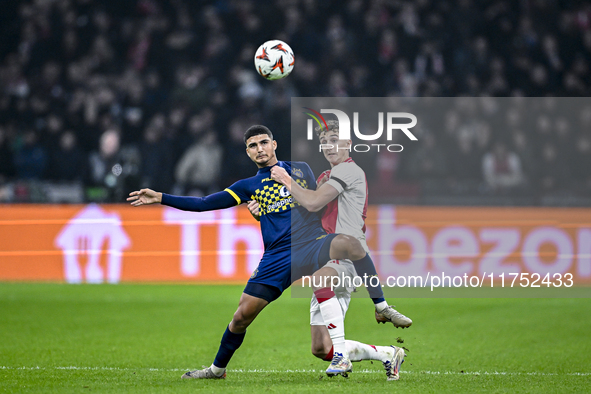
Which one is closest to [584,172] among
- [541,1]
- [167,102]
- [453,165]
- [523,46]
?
[453,165]

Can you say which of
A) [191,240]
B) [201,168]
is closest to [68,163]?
[201,168]

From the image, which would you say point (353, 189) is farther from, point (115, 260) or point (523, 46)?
point (523, 46)

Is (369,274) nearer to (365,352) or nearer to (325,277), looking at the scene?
(325,277)

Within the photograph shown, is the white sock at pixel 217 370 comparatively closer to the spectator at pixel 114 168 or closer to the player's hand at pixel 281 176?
the player's hand at pixel 281 176

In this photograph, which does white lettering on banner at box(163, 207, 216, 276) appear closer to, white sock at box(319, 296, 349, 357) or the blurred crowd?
the blurred crowd

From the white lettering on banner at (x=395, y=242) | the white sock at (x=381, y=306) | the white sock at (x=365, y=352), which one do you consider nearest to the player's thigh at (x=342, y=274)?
the white sock at (x=381, y=306)

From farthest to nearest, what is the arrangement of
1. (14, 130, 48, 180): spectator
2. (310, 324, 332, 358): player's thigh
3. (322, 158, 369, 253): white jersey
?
(14, 130, 48, 180): spectator
(322, 158, 369, 253): white jersey
(310, 324, 332, 358): player's thigh

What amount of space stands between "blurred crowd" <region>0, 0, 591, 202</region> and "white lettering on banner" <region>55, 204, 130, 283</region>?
1.39ft

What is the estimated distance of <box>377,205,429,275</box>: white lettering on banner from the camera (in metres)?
11.4

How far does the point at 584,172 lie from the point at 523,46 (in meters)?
3.97

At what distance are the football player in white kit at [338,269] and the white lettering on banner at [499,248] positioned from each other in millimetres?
6027

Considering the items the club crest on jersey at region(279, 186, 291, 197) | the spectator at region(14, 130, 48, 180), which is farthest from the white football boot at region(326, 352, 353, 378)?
the spectator at region(14, 130, 48, 180)

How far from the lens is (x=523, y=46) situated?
1498 cm

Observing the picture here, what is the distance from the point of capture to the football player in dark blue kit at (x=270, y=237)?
5332 millimetres
